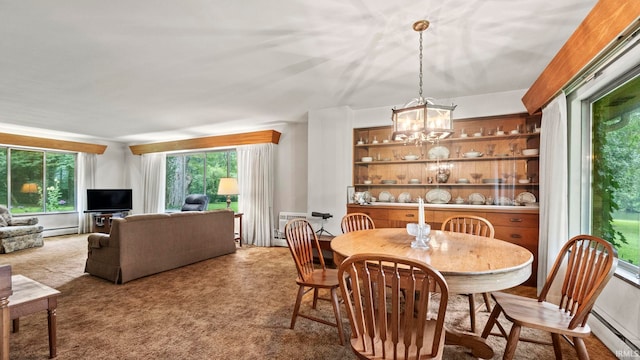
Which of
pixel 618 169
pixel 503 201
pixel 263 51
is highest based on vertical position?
pixel 263 51

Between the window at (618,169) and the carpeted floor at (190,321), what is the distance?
0.90 meters

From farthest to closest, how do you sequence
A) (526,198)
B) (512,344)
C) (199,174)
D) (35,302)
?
(199,174) < (526,198) < (35,302) < (512,344)

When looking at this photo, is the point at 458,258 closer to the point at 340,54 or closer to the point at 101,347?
the point at 340,54

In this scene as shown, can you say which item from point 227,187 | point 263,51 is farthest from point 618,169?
point 227,187

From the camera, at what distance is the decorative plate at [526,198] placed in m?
3.62

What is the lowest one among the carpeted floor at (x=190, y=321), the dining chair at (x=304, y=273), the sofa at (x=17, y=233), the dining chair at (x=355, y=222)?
the carpeted floor at (x=190, y=321)

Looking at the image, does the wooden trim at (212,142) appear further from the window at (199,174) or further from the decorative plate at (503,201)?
the decorative plate at (503,201)

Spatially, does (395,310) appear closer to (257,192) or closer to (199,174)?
(257,192)

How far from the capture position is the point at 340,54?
263 centimetres

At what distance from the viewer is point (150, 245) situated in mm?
3541

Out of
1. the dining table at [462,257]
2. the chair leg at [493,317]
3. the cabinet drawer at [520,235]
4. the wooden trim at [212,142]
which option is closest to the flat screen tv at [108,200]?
the wooden trim at [212,142]

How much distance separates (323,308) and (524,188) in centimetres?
317

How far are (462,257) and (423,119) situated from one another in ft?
3.40

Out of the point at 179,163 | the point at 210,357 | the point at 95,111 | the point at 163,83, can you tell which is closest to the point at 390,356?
the point at 210,357
